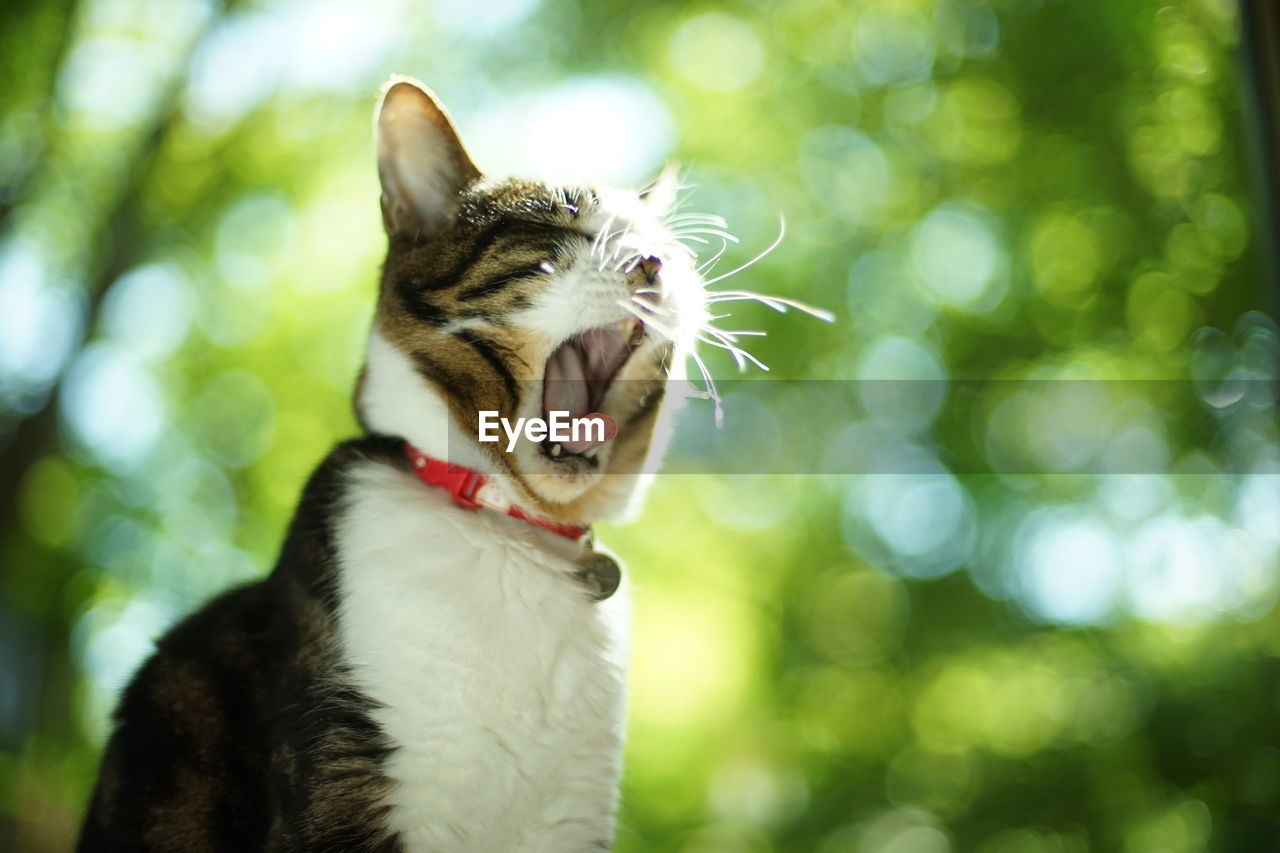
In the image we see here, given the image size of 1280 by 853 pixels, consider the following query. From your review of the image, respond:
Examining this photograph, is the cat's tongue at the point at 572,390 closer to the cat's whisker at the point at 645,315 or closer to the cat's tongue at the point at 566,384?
the cat's tongue at the point at 566,384

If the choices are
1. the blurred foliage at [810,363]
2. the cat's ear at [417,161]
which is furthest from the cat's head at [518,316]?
the blurred foliage at [810,363]

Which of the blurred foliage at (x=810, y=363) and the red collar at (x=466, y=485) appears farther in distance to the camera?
the blurred foliage at (x=810, y=363)

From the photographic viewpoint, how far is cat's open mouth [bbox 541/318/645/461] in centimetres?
114

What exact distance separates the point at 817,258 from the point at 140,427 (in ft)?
8.16

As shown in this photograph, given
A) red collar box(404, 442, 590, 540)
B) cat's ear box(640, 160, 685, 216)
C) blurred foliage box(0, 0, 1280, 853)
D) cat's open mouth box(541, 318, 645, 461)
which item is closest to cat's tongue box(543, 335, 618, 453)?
cat's open mouth box(541, 318, 645, 461)

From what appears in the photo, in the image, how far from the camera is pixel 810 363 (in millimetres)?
3389

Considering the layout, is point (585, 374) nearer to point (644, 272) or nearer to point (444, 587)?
point (644, 272)

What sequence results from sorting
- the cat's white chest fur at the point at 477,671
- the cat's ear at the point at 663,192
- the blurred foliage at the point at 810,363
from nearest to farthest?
the cat's white chest fur at the point at 477,671
the cat's ear at the point at 663,192
the blurred foliage at the point at 810,363

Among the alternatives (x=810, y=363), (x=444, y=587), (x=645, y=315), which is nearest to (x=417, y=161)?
(x=645, y=315)

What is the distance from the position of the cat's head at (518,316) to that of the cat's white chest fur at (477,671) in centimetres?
8

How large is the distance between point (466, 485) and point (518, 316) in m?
0.22

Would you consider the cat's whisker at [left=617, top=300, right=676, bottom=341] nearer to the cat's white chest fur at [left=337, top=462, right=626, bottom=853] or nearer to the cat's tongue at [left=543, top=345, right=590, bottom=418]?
the cat's tongue at [left=543, top=345, right=590, bottom=418]

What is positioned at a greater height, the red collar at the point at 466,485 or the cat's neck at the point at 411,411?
the cat's neck at the point at 411,411

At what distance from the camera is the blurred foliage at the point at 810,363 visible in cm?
278
